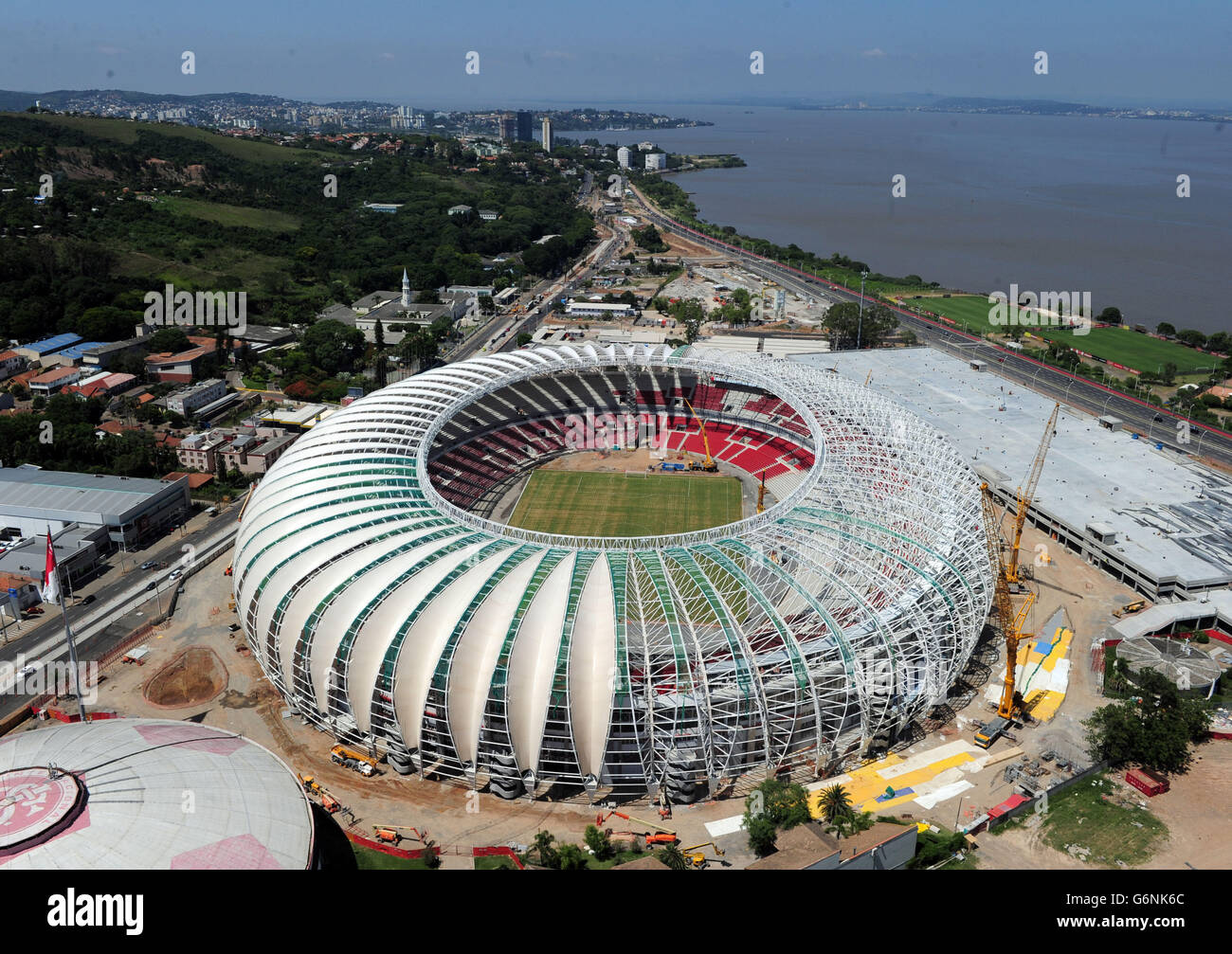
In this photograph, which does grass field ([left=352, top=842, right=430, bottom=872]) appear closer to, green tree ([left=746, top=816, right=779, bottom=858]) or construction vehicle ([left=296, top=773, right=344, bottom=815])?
construction vehicle ([left=296, top=773, right=344, bottom=815])

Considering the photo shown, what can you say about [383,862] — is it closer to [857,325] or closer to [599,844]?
[599,844]

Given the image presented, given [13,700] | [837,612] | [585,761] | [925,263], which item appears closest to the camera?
[585,761]

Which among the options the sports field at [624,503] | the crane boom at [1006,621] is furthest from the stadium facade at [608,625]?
the sports field at [624,503]

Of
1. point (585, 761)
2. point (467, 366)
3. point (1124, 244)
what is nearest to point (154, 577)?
point (467, 366)

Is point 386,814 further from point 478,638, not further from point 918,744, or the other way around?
point 918,744

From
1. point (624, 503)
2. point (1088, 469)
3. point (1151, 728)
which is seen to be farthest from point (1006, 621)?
point (1088, 469)

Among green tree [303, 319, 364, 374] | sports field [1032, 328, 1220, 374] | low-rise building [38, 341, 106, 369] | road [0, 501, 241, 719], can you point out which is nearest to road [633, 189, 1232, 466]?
sports field [1032, 328, 1220, 374]

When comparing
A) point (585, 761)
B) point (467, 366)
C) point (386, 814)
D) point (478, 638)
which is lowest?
point (386, 814)

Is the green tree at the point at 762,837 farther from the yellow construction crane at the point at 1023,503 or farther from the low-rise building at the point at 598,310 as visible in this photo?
the low-rise building at the point at 598,310
